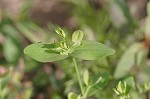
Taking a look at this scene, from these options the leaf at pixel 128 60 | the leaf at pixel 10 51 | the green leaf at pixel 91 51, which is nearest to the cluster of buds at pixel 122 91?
the green leaf at pixel 91 51

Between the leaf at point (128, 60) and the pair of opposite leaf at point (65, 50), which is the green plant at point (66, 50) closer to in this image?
the pair of opposite leaf at point (65, 50)

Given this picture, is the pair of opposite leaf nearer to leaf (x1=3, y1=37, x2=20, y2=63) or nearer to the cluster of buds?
the cluster of buds

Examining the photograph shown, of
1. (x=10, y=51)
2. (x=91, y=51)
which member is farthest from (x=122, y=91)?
(x=10, y=51)

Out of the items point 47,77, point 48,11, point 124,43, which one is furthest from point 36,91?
point 48,11

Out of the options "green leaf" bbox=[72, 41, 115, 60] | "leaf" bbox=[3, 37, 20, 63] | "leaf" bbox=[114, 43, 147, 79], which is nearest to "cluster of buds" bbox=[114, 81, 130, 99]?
"green leaf" bbox=[72, 41, 115, 60]

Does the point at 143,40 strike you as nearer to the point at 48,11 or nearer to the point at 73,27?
the point at 73,27

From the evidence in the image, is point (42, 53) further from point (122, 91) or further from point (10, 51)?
point (10, 51)
